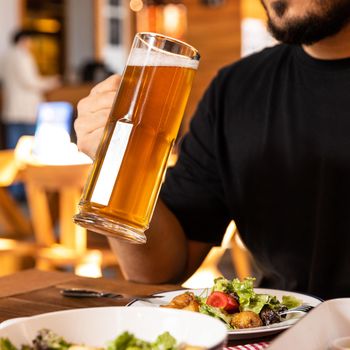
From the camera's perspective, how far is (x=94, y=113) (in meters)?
1.21

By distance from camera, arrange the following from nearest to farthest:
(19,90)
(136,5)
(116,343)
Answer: (116,343), (19,90), (136,5)

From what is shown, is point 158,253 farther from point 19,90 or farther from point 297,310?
point 19,90

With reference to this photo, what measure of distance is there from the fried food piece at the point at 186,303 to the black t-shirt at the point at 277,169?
0.48 m

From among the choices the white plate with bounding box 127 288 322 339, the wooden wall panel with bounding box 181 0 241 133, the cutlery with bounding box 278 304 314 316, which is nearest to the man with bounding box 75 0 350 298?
the white plate with bounding box 127 288 322 339

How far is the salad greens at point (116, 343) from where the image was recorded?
667 millimetres

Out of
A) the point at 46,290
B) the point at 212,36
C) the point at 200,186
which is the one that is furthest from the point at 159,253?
the point at 212,36

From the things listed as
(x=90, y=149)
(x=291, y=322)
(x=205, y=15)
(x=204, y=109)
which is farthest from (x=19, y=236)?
(x=291, y=322)

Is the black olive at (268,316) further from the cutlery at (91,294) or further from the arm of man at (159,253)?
the arm of man at (159,253)

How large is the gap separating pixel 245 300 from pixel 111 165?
25 cm

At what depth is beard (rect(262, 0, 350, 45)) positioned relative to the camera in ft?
4.41

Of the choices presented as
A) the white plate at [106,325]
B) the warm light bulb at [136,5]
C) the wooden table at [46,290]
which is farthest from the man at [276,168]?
the warm light bulb at [136,5]

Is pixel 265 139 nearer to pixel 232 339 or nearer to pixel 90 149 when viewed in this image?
pixel 90 149

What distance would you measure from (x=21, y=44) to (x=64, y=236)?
4.59 m

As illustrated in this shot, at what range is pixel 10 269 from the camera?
152 inches
